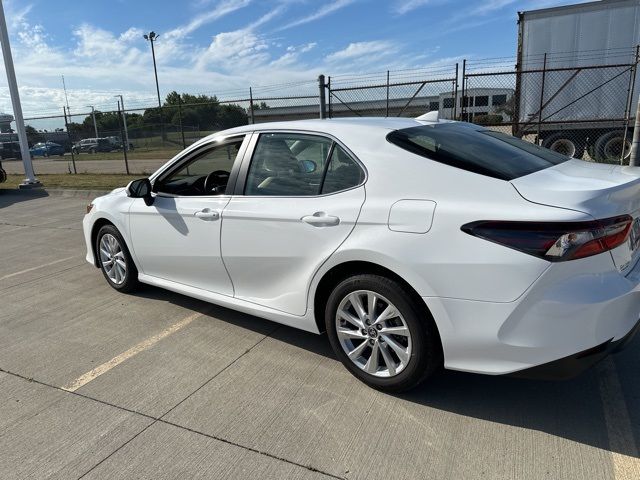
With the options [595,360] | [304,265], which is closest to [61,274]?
[304,265]

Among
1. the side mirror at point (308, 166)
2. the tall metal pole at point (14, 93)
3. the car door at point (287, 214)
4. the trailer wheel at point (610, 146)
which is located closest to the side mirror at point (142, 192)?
→ the car door at point (287, 214)

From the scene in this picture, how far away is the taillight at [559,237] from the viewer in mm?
2271

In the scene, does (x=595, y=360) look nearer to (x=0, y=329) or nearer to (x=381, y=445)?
Result: (x=381, y=445)

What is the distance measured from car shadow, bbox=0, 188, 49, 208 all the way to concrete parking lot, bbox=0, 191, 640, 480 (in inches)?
389

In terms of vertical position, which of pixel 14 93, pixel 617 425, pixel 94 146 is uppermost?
pixel 14 93

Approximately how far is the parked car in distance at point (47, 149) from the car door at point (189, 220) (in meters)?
40.1

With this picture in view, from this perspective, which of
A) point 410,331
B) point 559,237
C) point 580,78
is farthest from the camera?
point 580,78

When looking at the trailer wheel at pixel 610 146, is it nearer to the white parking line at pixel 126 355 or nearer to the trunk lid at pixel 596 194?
the trunk lid at pixel 596 194

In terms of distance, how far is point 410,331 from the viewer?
2717mm

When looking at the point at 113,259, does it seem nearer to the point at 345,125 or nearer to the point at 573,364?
the point at 345,125

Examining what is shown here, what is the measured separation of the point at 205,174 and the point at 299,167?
157 cm

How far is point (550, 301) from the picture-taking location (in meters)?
2.30


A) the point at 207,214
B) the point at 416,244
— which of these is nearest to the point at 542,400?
the point at 416,244

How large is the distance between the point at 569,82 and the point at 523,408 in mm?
11988
